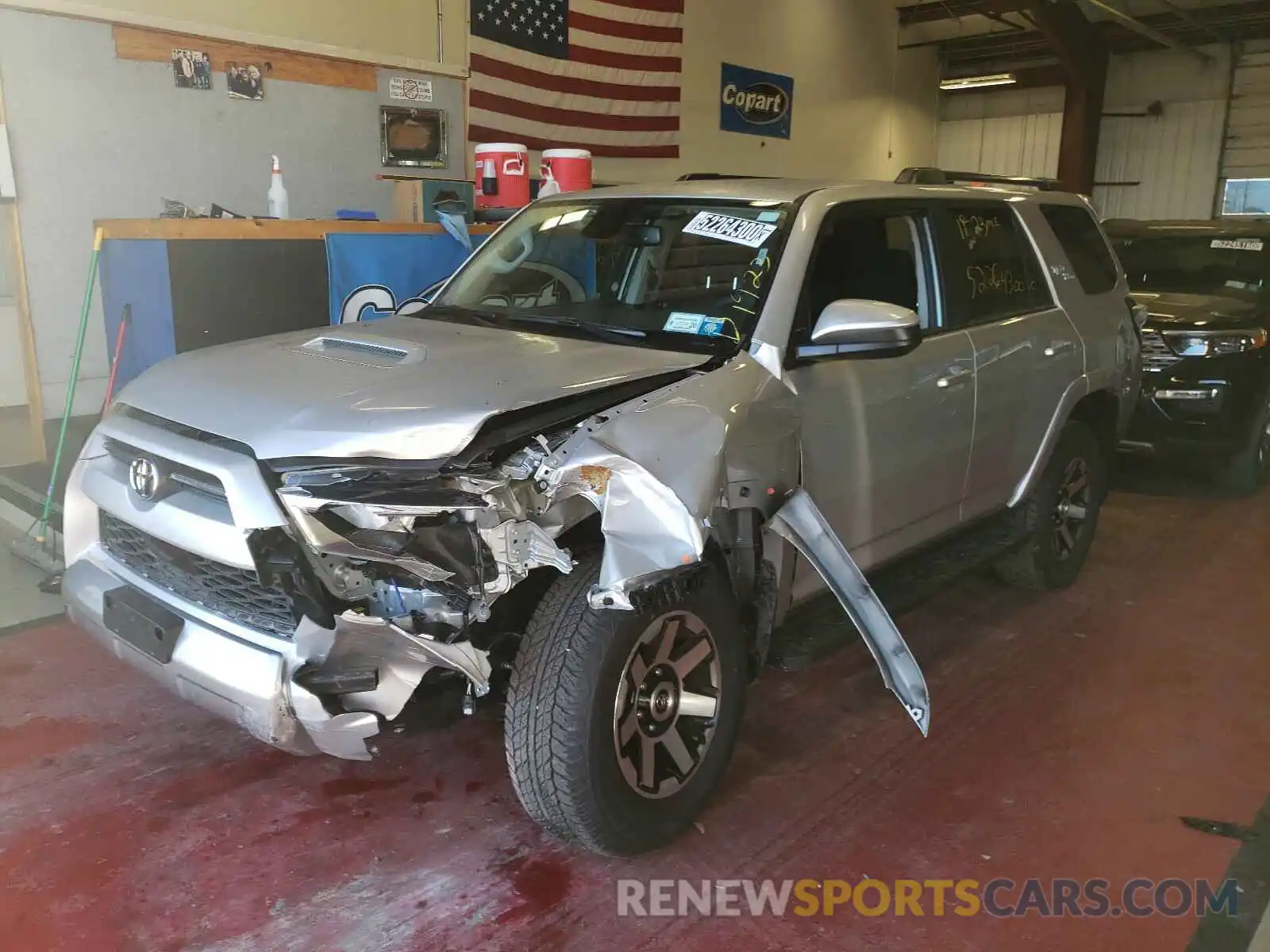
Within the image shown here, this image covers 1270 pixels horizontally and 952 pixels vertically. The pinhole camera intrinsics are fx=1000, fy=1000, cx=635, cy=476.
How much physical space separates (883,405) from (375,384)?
156 cm

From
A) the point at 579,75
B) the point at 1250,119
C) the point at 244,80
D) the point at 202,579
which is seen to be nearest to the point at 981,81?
the point at 1250,119

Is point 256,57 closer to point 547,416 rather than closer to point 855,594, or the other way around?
point 547,416

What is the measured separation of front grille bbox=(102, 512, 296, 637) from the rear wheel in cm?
627

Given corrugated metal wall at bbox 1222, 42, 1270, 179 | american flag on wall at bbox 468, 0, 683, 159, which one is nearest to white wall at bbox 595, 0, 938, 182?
american flag on wall at bbox 468, 0, 683, 159

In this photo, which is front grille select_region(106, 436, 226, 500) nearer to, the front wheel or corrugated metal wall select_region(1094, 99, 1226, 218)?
the front wheel

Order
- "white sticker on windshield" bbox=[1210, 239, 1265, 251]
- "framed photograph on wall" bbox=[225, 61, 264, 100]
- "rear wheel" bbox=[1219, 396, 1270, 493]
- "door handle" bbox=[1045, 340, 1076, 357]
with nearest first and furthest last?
1. "door handle" bbox=[1045, 340, 1076, 357]
2. "framed photograph on wall" bbox=[225, 61, 264, 100]
3. "rear wheel" bbox=[1219, 396, 1270, 493]
4. "white sticker on windshield" bbox=[1210, 239, 1265, 251]

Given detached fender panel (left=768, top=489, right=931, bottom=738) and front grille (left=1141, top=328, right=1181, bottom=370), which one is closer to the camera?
detached fender panel (left=768, top=489, right=931, bottom=738)

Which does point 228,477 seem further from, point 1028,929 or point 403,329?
point 1028,929

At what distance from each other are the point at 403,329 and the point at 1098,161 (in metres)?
15.9

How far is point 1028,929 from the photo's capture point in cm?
243

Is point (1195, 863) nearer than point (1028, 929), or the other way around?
point (1028, 929)

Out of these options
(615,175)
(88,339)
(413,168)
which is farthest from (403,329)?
(615,175)

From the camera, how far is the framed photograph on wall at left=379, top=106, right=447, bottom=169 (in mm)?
6559

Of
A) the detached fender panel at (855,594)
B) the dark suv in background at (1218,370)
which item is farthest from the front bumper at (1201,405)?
the detached fender panel at (855,594)
